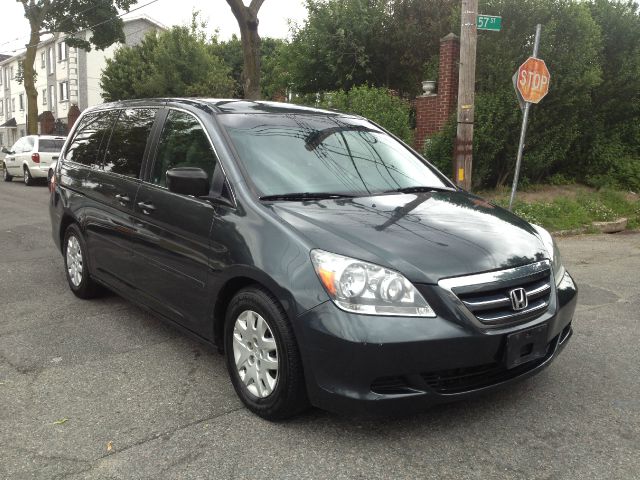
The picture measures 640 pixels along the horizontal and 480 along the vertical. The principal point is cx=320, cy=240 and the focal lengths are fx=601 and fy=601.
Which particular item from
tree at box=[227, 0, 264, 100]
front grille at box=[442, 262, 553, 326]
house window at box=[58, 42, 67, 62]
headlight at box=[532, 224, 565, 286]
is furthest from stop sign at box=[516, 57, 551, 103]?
house window at box=[58, 42, 67, 62]

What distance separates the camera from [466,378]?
2824 mm

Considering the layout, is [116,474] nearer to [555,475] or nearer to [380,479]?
[380,479]

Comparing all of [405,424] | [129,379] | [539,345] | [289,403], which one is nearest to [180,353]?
[129,379]

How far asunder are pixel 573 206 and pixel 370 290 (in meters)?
9.03

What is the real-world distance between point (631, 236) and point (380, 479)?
8.72m

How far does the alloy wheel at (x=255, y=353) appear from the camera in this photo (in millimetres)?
3018

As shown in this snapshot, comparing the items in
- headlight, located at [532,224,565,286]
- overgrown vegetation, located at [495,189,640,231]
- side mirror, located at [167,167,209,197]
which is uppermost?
side mirror, located at [167,167,209,197]

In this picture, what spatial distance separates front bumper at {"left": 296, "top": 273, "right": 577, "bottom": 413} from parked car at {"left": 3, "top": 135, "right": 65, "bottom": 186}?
699 inches

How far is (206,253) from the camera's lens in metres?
3.41

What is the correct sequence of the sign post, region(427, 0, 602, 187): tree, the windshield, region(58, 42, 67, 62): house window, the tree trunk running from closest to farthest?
the windshield < the sign post < region(427, 0, 602, 187): tree < the tree trunk < region(58, 42, 67, 62): house window

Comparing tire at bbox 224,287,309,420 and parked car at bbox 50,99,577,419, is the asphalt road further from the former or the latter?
parked car at bbox 50,99,577,419

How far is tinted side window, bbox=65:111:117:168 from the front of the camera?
16.6 feet

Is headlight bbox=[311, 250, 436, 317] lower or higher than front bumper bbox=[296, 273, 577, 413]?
higher

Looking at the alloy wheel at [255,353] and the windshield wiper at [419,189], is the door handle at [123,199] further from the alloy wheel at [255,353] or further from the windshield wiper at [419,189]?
the windshield wiper at [419,189]
